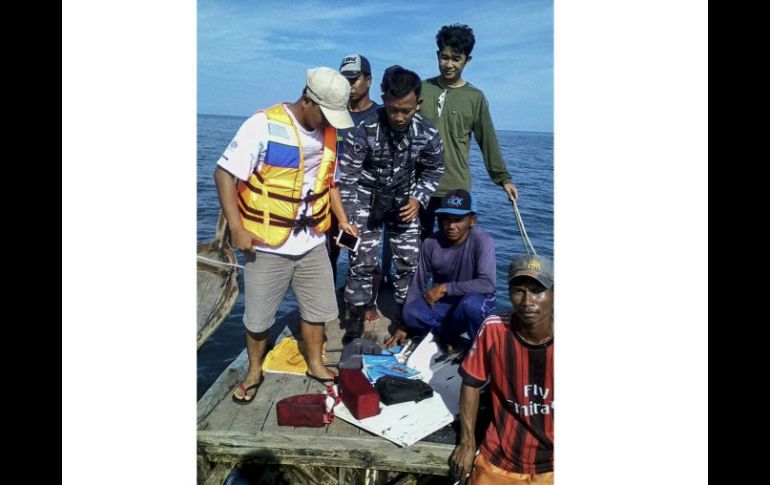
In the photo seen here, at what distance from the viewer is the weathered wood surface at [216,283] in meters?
4.10

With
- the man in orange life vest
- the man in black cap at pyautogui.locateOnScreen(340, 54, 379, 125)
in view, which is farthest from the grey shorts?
the man in black cap at pyautogui.locateOnScreen(340, 54, 379, 125)

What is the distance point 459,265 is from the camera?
12.7 ft

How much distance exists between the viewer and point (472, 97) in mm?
3877

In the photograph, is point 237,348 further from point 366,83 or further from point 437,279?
point 366,83

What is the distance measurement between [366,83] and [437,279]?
133cm

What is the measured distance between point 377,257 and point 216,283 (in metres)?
1.21

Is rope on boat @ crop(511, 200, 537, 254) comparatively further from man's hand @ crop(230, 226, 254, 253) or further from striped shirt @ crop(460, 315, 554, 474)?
man's hand @ crop(230, 226, 254, 253)

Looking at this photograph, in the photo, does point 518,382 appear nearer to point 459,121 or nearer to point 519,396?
point 519,396

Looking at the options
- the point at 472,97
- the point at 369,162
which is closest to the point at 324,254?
the point at 369,162

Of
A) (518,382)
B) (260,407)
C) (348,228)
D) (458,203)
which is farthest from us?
(458,203)

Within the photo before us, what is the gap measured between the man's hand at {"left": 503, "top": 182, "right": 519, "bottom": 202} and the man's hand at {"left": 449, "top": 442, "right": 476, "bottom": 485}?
1.56 metres

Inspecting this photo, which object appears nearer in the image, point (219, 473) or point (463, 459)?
point (463, 459)

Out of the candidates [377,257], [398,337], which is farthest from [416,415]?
[377,257]

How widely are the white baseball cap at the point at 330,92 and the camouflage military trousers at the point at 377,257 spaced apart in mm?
879
